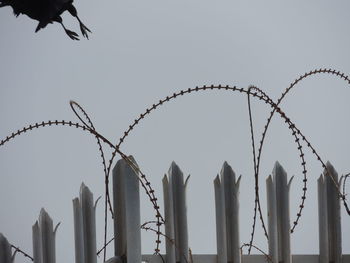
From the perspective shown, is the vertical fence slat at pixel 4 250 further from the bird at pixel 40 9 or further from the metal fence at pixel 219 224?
the bird at pixel 40 9

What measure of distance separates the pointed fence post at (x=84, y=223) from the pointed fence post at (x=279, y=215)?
1.92 ft

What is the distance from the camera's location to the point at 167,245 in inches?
59.7

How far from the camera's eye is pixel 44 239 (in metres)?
1.55

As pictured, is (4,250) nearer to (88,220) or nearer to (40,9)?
(88,220)

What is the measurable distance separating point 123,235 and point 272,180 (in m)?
0.52

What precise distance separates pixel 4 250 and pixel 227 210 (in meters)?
0.70

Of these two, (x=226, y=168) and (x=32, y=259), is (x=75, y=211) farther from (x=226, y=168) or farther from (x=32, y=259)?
(x=226, y=168)

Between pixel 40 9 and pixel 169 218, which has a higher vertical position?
pixel 40 9

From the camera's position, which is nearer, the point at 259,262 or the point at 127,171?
the point at 127,171

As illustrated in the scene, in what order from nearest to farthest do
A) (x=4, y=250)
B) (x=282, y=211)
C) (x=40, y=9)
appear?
(x=40, y=9)
(x=4, y=250)
(x=282, y=211)

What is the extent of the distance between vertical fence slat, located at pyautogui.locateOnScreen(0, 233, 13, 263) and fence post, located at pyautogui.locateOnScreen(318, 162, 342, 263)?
100 cm

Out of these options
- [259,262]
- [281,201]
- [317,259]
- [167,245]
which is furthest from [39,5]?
[317,259]

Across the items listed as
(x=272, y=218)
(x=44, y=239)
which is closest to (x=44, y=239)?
(x=44, y=239)

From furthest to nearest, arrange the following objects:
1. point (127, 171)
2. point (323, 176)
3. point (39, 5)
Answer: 1. point (323, 176)
2. point (127, 171)
3. point (39, 5)
